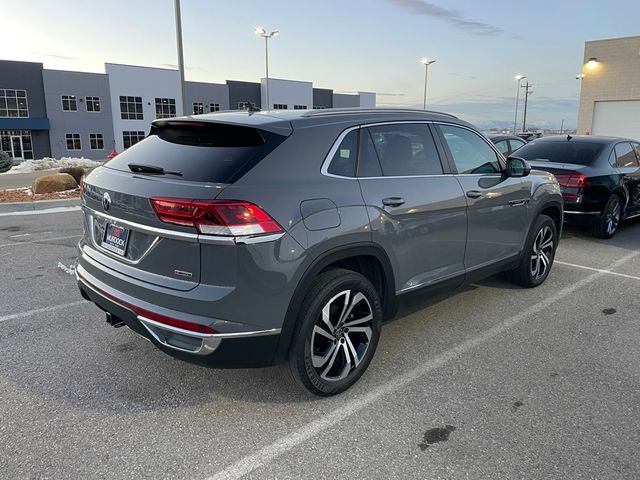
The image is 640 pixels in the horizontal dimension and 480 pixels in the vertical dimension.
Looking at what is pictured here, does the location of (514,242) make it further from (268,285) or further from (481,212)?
(268,285)

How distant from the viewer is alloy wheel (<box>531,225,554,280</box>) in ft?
18.0

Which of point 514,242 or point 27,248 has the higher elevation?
point 514,242

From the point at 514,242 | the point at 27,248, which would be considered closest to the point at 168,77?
the point at 27,248

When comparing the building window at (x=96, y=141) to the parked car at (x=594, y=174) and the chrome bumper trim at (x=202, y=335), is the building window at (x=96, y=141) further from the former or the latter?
the chrome bumper trim at (x=202, y=335)

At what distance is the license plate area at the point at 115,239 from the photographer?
10.1 ft

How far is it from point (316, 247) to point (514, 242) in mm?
2827

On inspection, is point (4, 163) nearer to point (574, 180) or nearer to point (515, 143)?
point (515, 143)

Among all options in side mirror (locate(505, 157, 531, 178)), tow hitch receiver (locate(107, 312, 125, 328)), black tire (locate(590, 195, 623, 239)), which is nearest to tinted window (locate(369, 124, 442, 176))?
side mirror (locate(505, 157, 531, 178))

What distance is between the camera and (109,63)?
5081cm

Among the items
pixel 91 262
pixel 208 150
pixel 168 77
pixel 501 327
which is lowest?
pixel 501 327

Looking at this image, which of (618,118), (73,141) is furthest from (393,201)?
(73,141)

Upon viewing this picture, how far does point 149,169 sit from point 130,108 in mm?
54772

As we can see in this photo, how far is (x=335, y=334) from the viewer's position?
325cm

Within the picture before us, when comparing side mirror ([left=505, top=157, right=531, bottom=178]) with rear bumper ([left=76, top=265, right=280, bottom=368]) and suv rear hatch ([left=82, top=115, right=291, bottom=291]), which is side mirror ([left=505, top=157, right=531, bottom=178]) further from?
rear bumper ([left=76, top=265, right=280, bottom=368])
